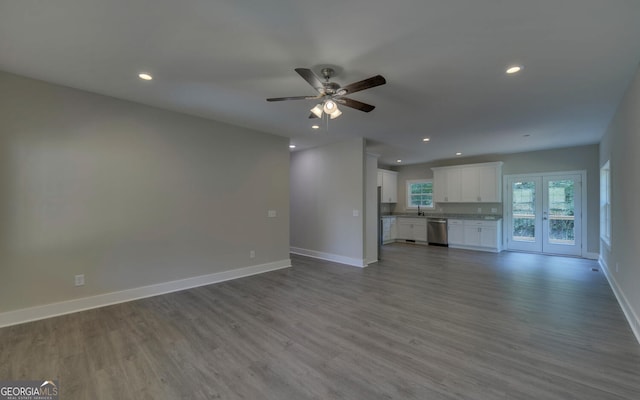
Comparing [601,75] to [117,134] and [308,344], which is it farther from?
[117,134]

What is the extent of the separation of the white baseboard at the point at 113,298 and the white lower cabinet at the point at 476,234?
5837 millimetres

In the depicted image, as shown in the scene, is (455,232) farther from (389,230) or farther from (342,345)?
(342,345)

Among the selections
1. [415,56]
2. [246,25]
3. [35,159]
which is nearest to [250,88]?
[246,25]

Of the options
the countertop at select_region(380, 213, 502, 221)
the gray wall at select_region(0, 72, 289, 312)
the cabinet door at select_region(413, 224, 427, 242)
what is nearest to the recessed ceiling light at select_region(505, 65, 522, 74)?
the gray wall at select_region(0, 72, 289, 312)

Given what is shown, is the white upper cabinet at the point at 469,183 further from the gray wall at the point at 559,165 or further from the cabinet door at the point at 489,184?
the gray wall at the point at 559,165

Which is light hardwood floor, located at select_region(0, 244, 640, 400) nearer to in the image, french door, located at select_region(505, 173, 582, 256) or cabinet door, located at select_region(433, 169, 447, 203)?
french door, located at select_region(505, 173, 582, 256)

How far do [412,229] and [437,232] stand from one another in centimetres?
81

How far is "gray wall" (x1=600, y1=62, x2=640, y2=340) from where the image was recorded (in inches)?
109

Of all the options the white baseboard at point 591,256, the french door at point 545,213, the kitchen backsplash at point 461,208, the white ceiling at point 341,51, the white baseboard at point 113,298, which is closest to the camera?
the white ceiling at point 341,51

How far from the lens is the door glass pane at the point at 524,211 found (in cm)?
716

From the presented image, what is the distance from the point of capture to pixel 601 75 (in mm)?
2867

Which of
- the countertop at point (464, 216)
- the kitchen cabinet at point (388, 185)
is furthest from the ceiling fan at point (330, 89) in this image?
the kitchen cabinet at point (388, 185)

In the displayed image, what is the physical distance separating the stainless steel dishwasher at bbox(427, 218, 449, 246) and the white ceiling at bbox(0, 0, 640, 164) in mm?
4565

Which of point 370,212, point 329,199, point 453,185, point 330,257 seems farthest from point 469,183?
point 330,257
